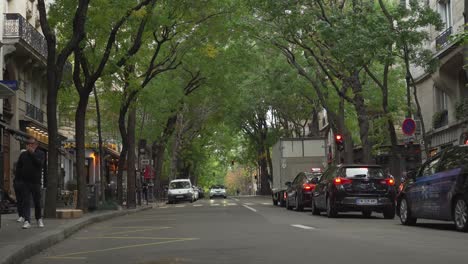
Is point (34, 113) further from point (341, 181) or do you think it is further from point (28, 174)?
point (28, 174)

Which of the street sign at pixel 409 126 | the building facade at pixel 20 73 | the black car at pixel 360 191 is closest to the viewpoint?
the black car at pixel 360 191

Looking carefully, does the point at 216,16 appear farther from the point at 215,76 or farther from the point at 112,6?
the point at 215,76

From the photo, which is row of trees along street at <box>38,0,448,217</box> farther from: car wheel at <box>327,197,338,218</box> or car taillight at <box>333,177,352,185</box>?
car wheel at <box>327,197,338,218</box>

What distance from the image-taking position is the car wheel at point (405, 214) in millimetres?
15454

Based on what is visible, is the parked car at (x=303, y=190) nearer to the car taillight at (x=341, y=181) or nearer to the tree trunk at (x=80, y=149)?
the car taillight at (x=341, y=181)

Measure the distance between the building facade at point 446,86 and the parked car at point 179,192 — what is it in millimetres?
17885

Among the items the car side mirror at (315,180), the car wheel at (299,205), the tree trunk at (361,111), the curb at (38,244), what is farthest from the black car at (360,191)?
the tree trunk at (361,111)

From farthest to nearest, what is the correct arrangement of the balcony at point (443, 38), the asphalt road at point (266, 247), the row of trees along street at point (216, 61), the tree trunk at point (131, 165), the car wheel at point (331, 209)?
the tree trunk at point (131, 165), the balcony at point (443, 38), the row of trees along street at point (216, 61), the car wheel at point (331, 209), the asphalt road at point (266, 247)

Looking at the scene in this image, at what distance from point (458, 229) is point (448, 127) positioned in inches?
730

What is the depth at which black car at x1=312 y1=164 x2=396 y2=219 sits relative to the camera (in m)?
18.6

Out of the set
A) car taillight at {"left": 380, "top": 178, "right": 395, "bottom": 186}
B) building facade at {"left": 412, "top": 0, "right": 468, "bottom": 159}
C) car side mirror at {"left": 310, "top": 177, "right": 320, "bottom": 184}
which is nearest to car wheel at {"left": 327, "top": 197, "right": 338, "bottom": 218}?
car taillight at {"left": 380, "top": 178, "right": 395, "bottom": 186}

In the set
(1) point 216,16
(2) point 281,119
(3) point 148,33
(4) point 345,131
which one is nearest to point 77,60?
(3) point 148,33

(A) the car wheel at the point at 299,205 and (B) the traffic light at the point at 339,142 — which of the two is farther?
(B) the traffic light at the point at 339,142

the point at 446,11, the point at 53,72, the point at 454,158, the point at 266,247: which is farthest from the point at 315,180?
the point at 266,247
